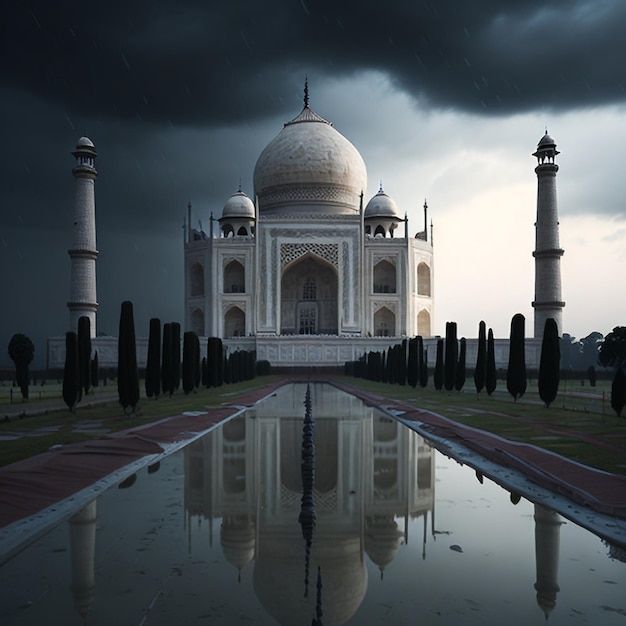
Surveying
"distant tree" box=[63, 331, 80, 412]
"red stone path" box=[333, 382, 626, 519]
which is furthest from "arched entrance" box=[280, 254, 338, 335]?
"red stone path" box=[333, 382, 626, 519]

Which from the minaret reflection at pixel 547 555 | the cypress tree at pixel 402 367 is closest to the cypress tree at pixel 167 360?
the cypress tree at pixel 402 367

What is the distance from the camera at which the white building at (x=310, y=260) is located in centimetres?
3194

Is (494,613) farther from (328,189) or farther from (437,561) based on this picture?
(328,189)

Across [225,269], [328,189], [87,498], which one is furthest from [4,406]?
[328,189]

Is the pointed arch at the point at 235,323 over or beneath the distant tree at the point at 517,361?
over

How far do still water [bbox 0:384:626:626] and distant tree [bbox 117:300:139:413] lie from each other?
5282 mm

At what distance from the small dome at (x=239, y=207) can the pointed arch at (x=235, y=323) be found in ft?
19.7

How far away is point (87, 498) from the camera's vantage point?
4266 mm

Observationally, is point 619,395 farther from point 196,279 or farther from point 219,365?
point 196,279

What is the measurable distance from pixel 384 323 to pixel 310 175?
8.42m

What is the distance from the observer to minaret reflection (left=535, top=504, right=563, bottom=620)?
2490mm

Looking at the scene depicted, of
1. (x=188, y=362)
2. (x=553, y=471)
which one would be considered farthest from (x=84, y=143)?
(x=553, y=471)

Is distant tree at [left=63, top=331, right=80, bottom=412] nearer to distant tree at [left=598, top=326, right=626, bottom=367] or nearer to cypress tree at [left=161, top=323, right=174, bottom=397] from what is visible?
cypress tree at [left=161, top=323, right=174, bottom=397]

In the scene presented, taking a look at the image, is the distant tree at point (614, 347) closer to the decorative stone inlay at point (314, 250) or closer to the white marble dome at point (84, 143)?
the decorative stone inlay at point (314, 250)
